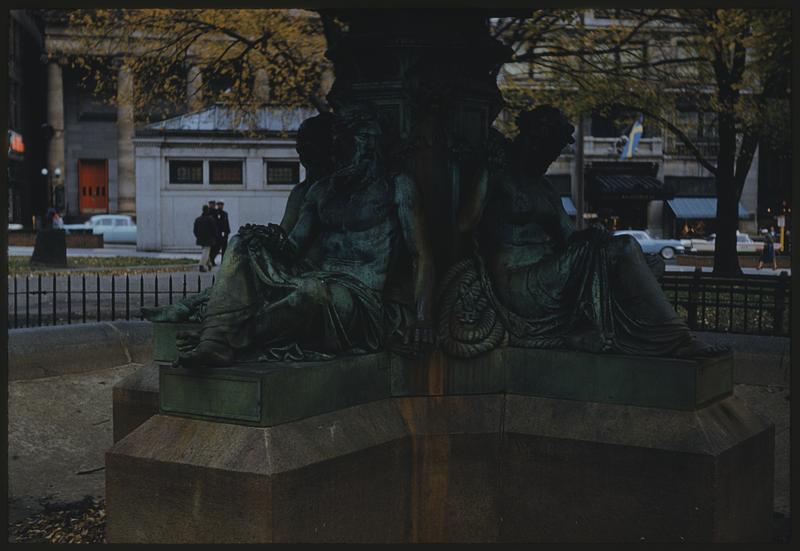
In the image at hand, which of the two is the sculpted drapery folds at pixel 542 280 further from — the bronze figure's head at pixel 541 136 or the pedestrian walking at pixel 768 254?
the pedestrian walking at pixel 768 254

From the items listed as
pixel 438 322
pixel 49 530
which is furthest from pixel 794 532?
pixel 49 530

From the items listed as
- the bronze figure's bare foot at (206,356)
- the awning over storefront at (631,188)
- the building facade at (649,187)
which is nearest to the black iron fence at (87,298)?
the bronze figure's bare foot at (206,356)

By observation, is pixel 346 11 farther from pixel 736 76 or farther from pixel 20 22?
pixel 20 22

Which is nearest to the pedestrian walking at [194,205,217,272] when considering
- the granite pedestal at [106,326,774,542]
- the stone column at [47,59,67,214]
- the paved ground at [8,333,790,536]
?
the paved ground at [8,333,790,536]

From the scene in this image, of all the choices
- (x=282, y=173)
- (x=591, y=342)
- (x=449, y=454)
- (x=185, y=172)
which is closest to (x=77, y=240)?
(x=185, y=172)

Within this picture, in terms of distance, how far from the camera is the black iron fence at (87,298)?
12.6 meters

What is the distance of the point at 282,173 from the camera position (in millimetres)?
38750

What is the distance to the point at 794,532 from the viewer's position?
221 inches

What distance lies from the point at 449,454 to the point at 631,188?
Answer: 5289 cm

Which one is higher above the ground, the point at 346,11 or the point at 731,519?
the point at 346,11

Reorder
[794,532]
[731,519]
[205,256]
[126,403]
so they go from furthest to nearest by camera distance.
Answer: [205,256] < [126,403] < [794,532] < [731,519]

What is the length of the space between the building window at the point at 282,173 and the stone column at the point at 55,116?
31437mm

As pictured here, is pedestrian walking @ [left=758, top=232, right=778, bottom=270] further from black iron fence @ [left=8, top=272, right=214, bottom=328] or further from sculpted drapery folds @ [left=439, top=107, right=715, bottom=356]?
sculpted drapery folds @ [left=439, top=107, right=715, bottom=356]

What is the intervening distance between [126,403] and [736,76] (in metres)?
15.5
